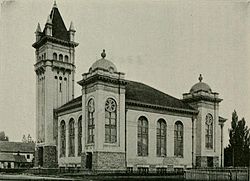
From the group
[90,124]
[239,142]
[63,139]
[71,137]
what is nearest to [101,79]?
[90,124]

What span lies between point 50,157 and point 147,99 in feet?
46.9

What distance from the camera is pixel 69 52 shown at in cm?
4678

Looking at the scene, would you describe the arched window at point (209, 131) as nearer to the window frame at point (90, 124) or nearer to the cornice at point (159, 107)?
the cornice at point (159, 107)

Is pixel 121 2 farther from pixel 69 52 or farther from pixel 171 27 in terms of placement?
pixel 69 52

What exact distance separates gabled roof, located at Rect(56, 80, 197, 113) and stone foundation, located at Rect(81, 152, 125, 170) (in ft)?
18.4

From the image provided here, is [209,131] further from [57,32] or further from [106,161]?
[57,32]

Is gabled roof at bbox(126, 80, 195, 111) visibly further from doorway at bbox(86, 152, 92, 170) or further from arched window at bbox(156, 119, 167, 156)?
doorway at bbox(86, 152, 92, 170)

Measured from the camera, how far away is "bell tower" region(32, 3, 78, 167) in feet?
143

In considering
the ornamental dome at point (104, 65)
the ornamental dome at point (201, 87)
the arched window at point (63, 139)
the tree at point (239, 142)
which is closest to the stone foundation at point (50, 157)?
the arched window at point (63, 139)

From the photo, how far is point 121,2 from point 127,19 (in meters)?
2.91

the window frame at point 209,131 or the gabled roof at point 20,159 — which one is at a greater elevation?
the window frame at point 209,131

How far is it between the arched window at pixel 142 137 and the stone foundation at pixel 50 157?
481 inches

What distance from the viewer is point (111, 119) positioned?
3422cm

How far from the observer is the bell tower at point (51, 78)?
4369cm
